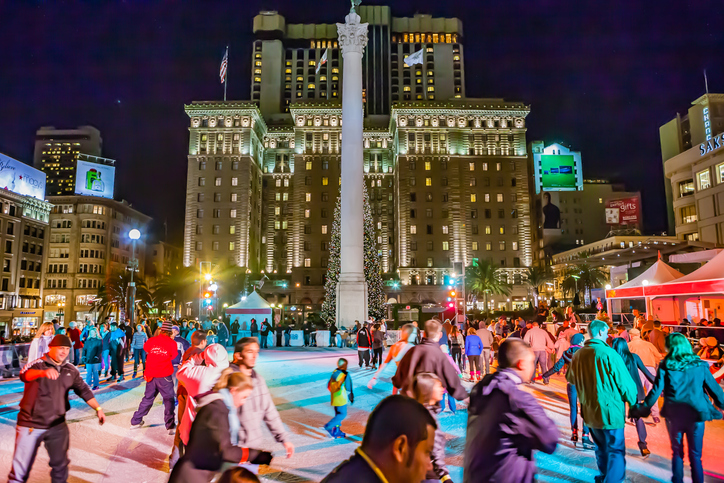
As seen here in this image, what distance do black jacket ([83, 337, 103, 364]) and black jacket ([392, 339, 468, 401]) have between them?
37.4ft

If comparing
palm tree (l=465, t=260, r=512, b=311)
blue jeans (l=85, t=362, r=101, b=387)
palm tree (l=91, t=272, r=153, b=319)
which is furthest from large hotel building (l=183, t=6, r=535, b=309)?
blue jeans (l=85, t=362, r=101, b=387)

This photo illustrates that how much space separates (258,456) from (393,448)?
7.23 feet

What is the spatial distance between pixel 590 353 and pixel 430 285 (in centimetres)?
7303

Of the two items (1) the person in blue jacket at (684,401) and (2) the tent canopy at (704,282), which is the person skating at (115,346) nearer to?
(1) the person in blue jacket at (684,401)

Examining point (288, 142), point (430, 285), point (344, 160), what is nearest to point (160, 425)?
point (344, 160)

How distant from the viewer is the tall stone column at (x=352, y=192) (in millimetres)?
32062

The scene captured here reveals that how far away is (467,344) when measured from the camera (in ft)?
47.7

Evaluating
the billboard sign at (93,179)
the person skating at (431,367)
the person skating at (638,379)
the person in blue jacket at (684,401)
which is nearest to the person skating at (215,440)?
the person skating at (431,367)

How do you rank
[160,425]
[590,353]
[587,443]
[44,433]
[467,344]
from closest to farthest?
[44,433] < [590,353] < [587,443] < [160,425] < [467,344]

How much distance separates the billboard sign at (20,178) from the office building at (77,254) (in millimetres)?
14645

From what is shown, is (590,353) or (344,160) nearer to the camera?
(590,353)

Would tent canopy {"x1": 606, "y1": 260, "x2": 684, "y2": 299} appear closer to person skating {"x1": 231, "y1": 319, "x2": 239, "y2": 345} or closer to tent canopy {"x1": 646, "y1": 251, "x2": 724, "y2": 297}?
tent canopy {"x1": 646, "y1": 251, "x2": 724, "y2": 297}

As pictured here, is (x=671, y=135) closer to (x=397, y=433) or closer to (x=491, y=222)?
(x=491, y=222)

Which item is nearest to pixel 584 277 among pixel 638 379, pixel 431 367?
pixel 638 379
